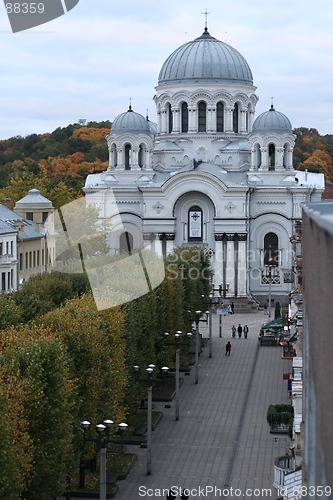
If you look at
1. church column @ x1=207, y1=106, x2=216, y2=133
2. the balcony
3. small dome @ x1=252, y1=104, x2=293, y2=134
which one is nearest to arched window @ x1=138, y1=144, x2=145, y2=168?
church column @ x1=207, y1=106, x2=216, y2=133

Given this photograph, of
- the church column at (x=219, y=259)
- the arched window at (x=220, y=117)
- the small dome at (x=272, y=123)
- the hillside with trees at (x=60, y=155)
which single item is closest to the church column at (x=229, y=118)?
the arched window at (x=220, y=117)

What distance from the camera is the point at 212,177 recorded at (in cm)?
9162

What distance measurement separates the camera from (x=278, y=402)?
2002 inches

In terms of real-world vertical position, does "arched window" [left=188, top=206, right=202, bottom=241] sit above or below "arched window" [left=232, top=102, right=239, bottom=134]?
below

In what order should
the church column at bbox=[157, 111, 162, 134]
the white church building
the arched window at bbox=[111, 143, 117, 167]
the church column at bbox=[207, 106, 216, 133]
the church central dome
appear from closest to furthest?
the white church building
the church column at bbox=[207, 106, 216, 133]
the church central dome
the arched window at bbox=[111, 143, 117, 167]
the church column at bbox=[157, 111, 162, 134]

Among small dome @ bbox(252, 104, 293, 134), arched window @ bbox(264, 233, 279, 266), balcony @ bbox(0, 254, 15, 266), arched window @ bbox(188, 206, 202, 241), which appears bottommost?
balcony @ bbox(0, 254, 15, 266)

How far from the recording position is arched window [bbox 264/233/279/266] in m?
93.4

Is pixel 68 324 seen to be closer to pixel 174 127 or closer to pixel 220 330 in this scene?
pixel 220 330

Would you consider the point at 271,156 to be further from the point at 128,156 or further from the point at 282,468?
the point at 282,468

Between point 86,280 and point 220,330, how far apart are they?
18.7 metres

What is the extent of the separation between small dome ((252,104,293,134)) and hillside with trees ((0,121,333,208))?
41334mm

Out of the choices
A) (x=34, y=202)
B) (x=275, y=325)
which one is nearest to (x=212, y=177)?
(x=34, y=202)

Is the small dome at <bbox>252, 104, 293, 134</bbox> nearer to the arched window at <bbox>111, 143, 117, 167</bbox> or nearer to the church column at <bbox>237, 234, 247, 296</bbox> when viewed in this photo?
the church column at <bbox>237, 234, 247, 296</bbox>

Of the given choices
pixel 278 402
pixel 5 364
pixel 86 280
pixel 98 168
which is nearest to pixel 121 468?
pixel 5 364
